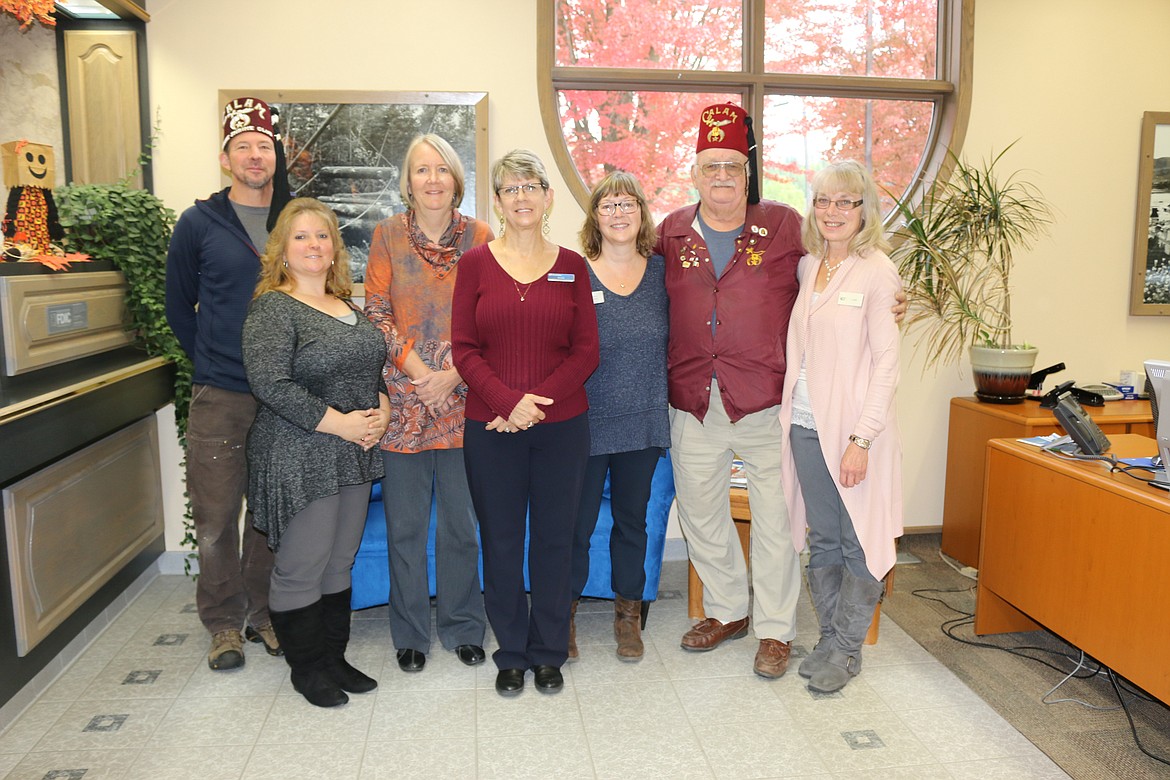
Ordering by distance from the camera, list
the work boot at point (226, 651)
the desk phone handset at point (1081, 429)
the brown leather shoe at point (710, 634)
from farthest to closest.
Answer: the brown leather shoe at point (710, 634) → the work boot at point (226, 651) → the desk phone handset at point (1081, 429)

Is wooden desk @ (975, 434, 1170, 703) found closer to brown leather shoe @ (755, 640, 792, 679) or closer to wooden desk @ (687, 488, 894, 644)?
wooden desk @ (687, 488, 894, 644)

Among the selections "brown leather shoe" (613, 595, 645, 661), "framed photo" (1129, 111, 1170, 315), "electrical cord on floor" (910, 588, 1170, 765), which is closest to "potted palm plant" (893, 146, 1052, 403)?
"framed photo" (1129, 111, 1170, 315)

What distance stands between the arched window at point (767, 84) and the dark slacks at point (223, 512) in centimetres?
183

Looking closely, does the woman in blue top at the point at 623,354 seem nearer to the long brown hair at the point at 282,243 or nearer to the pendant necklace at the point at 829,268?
the pendant necklace at the point at 829,268

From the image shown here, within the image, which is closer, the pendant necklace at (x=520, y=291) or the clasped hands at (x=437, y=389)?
the pendant necklace at (x=520, y=291)

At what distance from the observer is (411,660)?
2852 millimetres

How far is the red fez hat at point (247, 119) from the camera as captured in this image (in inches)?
109

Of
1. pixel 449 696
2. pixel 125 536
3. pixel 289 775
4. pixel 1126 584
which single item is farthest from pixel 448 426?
pixel 1126 584

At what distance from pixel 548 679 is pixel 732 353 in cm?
119

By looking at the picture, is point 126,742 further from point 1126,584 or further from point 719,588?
point 1126,584

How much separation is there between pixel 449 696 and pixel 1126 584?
203 cm

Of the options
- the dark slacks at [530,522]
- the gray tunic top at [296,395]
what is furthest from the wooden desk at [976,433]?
the gray tunic top at [296,395]

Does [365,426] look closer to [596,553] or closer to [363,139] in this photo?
[596,553]

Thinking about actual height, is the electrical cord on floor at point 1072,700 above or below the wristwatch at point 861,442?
below
